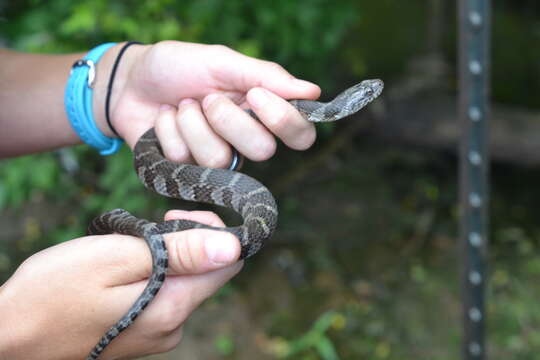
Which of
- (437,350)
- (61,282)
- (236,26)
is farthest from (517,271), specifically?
(61,282)

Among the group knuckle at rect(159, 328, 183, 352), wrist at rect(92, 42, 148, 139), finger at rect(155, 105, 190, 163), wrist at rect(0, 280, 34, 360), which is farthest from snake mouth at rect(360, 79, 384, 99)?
wrist at rect(0, 280, 34, 360)

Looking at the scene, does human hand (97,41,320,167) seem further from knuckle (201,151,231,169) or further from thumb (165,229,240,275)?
thumb (165,229,240,275)

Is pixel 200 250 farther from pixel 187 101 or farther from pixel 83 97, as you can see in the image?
pixel 83 97

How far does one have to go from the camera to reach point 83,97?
3.24m

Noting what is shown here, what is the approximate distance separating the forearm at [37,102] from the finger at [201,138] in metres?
0.49

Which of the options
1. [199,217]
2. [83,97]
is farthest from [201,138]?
[83,97]

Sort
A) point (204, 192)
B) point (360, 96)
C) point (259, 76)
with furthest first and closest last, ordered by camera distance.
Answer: point (204, 192), point (360, 96), point (259, 76)

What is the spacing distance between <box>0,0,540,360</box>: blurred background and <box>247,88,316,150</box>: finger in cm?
173

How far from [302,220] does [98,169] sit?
78.6 inches

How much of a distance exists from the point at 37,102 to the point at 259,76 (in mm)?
1222

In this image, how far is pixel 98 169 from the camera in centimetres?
568

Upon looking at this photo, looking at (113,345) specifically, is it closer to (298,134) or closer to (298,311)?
(298,134)

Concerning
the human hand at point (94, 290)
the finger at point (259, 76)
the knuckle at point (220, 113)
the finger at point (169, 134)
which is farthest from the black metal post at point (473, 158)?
the human hand at point (94, 290)

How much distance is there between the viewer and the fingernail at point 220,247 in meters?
2.22
